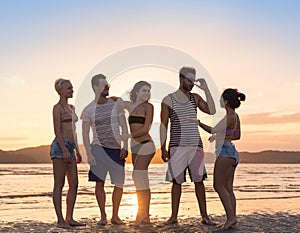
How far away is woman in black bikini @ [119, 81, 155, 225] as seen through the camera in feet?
22.1

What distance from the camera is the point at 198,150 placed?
6945mm

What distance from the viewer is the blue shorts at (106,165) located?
6.86m

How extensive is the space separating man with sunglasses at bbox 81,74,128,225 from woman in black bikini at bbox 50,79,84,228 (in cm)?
24

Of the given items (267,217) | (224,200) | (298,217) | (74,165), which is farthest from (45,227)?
(298,217)

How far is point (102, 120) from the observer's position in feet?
22.7

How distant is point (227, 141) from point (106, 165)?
1870 mm

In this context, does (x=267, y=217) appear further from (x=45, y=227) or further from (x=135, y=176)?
(x=45, y=227)

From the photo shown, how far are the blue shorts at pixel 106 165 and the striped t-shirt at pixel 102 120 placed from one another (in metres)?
0.11

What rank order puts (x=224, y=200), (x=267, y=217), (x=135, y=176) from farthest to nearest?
(x=267, y=217), (x=135, y=176), (x=224, y=200)

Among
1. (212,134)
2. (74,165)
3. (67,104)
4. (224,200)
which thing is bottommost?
(224,200)

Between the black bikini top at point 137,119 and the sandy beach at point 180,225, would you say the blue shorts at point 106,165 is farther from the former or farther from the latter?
the sandy beach at point 180,225

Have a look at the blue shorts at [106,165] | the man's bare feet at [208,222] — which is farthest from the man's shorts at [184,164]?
the blue shorts at [106,165]

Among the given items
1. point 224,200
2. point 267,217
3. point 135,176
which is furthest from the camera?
point 267,217

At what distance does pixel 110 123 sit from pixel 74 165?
2.73 ft
